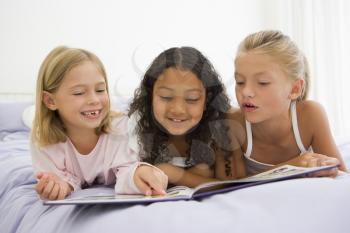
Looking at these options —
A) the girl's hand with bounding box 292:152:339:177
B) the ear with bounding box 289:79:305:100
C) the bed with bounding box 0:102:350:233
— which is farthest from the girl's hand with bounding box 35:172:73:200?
the ear with bounding box 289:79:305:100

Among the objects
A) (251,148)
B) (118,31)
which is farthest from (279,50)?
(118,31)

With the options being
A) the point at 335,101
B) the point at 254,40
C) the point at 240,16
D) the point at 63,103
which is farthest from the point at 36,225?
the point at 240,16

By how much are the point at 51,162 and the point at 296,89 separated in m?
0.73

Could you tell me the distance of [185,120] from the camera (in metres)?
1.08

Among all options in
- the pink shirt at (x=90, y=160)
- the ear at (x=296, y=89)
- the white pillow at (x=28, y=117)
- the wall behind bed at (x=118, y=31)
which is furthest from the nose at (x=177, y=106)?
the white pillow at (x=28, y=117)

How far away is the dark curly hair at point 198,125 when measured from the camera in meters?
1.12

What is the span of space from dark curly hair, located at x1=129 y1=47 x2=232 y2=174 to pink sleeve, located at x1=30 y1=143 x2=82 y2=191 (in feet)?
0.72

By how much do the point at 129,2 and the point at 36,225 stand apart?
2283mm

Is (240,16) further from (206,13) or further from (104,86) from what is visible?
(104,86)

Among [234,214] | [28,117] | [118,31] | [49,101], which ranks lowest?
[28,117]

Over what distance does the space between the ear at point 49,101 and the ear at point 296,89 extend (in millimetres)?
678

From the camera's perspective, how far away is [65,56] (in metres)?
1.06

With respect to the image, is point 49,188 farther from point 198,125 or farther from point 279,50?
point 279,50

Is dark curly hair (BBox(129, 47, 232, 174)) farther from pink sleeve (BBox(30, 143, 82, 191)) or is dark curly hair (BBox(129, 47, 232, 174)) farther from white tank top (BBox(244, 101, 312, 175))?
pink sleeve (BBox(30, 143, 82, 191))
